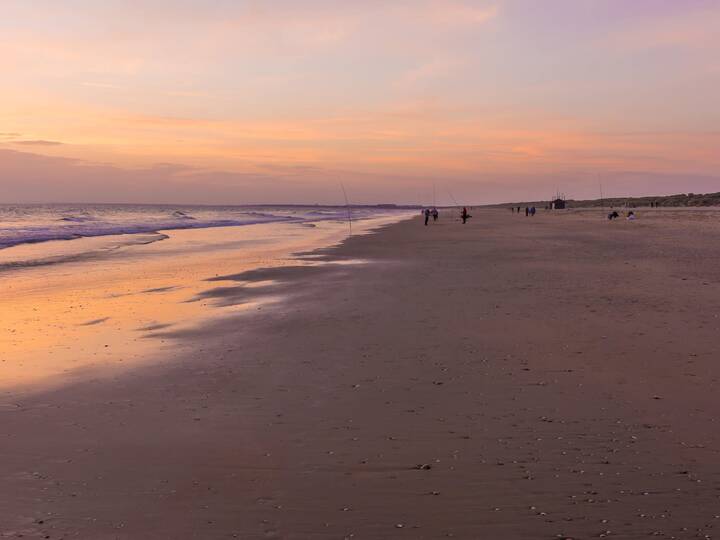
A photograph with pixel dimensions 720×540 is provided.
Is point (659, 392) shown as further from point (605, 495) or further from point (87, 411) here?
point (87, 411)

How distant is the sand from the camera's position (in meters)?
4.53

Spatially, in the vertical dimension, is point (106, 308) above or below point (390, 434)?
above

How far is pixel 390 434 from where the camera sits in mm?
6223

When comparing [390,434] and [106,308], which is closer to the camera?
[390,434]

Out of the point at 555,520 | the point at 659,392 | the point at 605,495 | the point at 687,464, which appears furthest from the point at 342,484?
the point at 659,392

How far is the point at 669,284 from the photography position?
1645cm

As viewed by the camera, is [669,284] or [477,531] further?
[669,284]

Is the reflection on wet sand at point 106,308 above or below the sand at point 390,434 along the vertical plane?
above

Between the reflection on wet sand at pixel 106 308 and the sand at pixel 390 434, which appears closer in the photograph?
the sand at pixel 390 434

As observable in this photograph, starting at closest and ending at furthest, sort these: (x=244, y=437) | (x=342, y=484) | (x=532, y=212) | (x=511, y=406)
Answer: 1. (x=342, y=484)
2. (x=244, y=437)
3. (x=511, y=406)
4. (x=532, y=212)

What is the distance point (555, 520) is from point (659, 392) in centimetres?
370

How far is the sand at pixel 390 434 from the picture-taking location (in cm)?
453

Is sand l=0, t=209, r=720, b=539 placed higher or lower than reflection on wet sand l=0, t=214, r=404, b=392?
lower

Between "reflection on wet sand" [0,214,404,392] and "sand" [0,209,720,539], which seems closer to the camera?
"sand" [0,209,720,539]
